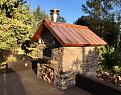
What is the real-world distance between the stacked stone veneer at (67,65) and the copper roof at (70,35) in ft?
1.68

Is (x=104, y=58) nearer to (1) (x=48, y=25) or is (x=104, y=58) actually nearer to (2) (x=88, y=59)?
(2) (x=88, y=59)

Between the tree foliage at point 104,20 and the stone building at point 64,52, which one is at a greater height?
the tree foliage at point 104,20

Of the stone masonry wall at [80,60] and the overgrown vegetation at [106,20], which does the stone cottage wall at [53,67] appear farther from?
the overgrown vegetation at [106,20]

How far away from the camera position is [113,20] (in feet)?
98.8

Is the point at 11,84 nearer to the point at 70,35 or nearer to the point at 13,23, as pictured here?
the point at 70,35

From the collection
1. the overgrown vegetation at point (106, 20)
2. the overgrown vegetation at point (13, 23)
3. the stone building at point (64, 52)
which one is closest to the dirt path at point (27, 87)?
the stone building at point (64, 52)

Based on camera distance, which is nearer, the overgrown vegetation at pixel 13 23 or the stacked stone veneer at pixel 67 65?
the stacked stone veneer at pixel 67 65

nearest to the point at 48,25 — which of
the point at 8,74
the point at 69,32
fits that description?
the point at 69,32

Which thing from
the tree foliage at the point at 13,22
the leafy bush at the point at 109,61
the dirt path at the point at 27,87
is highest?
the tree foliage at the point at 13,22

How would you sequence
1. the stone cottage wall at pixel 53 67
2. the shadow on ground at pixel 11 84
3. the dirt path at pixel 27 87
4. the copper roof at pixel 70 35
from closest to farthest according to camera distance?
the dirt path at pixel 27 87 → the shadow on ground at pixel 11 84 → the copper roof at pixel 70 35 → the stone cottage wall at pixel 53 67

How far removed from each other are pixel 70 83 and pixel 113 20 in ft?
61.9

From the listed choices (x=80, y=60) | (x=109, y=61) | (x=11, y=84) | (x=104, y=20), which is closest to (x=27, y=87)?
(x=11, y=84)

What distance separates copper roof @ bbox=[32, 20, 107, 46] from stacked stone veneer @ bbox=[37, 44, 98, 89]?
0.51m

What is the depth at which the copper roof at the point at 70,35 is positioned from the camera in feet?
44.2
